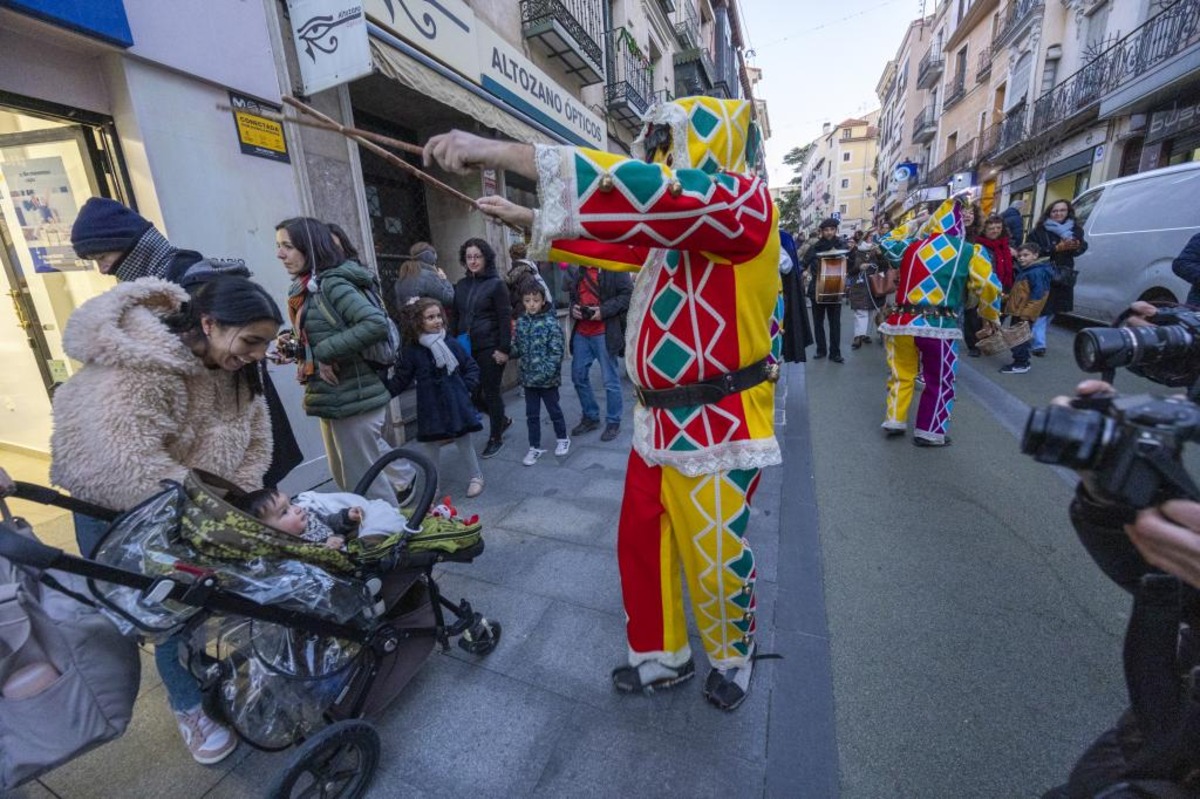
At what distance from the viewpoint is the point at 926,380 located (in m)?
4.09

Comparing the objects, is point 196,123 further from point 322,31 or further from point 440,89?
point 440,89

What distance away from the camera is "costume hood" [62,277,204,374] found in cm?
133

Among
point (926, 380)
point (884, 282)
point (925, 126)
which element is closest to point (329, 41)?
point (926, 380)

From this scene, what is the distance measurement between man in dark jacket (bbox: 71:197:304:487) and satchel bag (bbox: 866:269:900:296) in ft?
22.4

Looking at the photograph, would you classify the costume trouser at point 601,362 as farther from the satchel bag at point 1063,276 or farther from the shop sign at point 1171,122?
the shop sign at point 1171,122

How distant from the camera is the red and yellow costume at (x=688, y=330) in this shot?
1.16 meters

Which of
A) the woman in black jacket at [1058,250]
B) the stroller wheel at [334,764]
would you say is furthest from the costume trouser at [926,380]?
the stroller wheel at [334,764]

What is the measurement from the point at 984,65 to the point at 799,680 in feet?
93.4

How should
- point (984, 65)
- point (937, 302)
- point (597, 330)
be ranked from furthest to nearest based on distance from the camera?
point (984, 65) → point (597, 330) → point (937, 302)

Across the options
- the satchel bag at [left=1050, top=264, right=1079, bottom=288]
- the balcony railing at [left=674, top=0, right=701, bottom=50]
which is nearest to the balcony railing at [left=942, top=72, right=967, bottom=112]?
the balcony railing at [left=674, top=0, right=701, bottom=50]

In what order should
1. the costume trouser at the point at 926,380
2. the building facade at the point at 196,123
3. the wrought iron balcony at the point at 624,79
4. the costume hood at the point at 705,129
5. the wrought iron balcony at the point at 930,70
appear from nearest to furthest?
the costume hood at the point at 705,129 < the building facade at the point at 196,123 < the costume trouser at the point at 926,380 < the wrought iron balcony at the point at 624,79 < the wrought iron balcony at the point at 930,70

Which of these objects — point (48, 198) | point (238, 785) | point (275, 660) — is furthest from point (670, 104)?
point (48, 198)

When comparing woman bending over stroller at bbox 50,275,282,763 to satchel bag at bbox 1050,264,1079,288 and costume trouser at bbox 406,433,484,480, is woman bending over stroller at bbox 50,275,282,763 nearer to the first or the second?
costume trouser at bbox 406,433,484,480

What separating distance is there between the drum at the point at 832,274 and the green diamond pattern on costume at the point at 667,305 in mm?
6133
